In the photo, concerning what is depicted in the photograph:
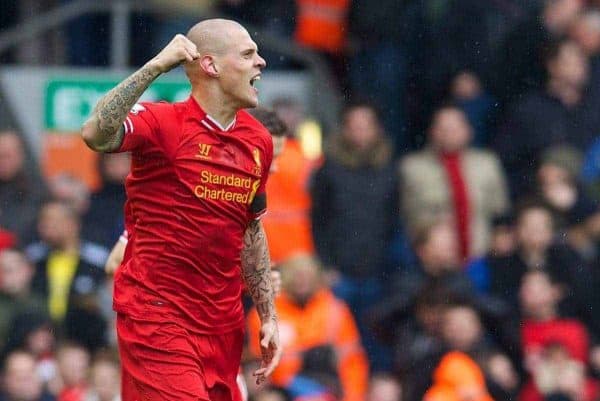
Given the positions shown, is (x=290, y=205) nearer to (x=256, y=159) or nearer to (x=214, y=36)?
(x=256, y=159)

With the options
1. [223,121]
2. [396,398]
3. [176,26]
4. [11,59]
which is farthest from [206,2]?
[223,121]

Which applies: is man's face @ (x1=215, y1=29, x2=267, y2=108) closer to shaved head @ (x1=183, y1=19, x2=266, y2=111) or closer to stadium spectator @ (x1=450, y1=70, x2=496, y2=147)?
shaved head @ (x1=183, y1=19, x2=266, y2=111)

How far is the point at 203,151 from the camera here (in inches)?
313

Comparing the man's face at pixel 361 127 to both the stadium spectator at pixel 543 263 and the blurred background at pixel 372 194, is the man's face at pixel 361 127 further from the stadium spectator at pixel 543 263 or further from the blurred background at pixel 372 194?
the stadium spectator at pixel 543 263

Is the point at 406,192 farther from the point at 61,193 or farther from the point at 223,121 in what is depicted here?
the point at 223,121

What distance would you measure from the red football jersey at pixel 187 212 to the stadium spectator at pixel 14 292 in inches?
182

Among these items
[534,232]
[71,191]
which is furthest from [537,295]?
[71,191]

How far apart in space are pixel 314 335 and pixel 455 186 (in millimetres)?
1683

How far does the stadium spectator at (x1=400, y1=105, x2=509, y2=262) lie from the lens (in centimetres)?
1342

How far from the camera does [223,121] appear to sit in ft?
26.4

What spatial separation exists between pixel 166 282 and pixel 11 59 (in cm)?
680

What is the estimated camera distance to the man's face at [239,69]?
8008 millimetres

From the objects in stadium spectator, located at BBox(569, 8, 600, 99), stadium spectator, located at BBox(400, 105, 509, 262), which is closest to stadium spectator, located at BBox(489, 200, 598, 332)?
stadium spectator, located at BBox(400, 105, 509, 262)

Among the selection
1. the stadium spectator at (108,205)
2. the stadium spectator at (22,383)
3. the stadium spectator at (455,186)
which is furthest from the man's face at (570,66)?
the stadium spectator at (22,383)
